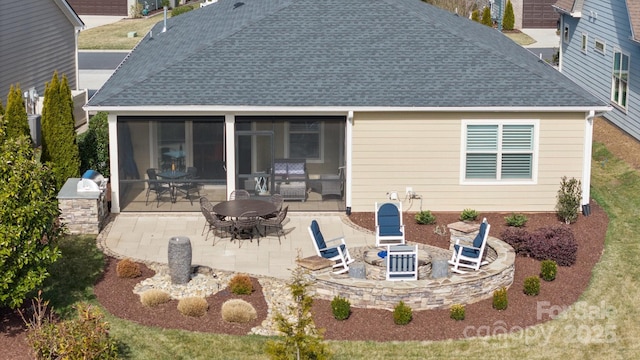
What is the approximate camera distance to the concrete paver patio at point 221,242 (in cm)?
2530

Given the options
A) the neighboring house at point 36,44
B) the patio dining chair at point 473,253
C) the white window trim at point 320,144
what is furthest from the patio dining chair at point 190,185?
the neighboring house at point 36,44

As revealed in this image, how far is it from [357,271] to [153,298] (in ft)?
14.1

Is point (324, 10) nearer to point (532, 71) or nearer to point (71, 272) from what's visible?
point (532, 71)

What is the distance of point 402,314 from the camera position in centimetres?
2183

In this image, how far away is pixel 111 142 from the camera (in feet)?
93.9

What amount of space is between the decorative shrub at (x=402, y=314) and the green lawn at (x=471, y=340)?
28.0 inches

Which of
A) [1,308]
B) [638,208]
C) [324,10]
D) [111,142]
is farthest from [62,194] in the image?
[638,208]

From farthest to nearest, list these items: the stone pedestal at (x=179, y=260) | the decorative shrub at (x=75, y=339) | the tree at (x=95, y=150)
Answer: the tree at (x=95, y=150)
the stone pedestal at (x=179, y=260)
the decorative shrub at (x=75, y=339)

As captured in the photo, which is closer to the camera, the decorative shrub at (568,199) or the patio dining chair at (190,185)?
the decorative shrub at (568,199)

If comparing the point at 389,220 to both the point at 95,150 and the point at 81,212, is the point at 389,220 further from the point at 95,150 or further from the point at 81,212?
the point at 95,150

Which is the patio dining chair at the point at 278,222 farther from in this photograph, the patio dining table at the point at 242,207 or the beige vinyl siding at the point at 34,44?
the beige vinyl siding at the point at 34,44

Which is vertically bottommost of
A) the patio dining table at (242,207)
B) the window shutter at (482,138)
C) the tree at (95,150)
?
the patio dining table at (242,207)

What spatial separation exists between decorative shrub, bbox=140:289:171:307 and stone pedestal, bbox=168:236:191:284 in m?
0.85

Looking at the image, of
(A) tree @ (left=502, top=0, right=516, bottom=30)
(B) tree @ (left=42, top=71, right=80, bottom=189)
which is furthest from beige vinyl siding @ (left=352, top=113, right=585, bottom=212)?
(A) tree @ (left=502, top=0, right=516, bottom=30)
